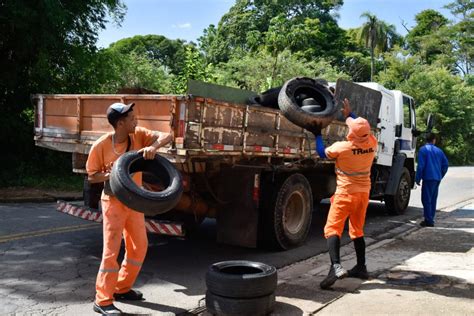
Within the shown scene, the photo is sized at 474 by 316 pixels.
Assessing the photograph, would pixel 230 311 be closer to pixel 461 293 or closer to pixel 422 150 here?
pixel 461 293

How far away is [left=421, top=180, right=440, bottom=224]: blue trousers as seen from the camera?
945cm

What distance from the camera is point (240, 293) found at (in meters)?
4.28

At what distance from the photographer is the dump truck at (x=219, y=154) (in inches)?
207

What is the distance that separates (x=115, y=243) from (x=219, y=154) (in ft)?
5.67

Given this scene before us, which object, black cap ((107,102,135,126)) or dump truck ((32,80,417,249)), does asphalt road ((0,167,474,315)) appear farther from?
black cap ((107,102,135,126))

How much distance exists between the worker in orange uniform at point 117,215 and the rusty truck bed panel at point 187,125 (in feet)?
2.09

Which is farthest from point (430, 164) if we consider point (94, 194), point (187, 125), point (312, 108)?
point (94, 194)

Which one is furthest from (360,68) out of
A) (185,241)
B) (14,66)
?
(185,241)

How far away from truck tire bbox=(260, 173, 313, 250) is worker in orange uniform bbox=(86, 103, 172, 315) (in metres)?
2.40

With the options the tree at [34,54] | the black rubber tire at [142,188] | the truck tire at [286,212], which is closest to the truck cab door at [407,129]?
the truck tire at [286,212]

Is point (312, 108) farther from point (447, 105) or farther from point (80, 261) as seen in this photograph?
point (447, 105)

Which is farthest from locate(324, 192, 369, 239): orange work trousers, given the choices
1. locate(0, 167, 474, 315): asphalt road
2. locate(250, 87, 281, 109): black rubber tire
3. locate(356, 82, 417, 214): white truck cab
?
locate(356, 82, 417, 214): white truck cab

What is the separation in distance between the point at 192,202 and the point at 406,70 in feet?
127

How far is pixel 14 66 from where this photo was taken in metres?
13.2
